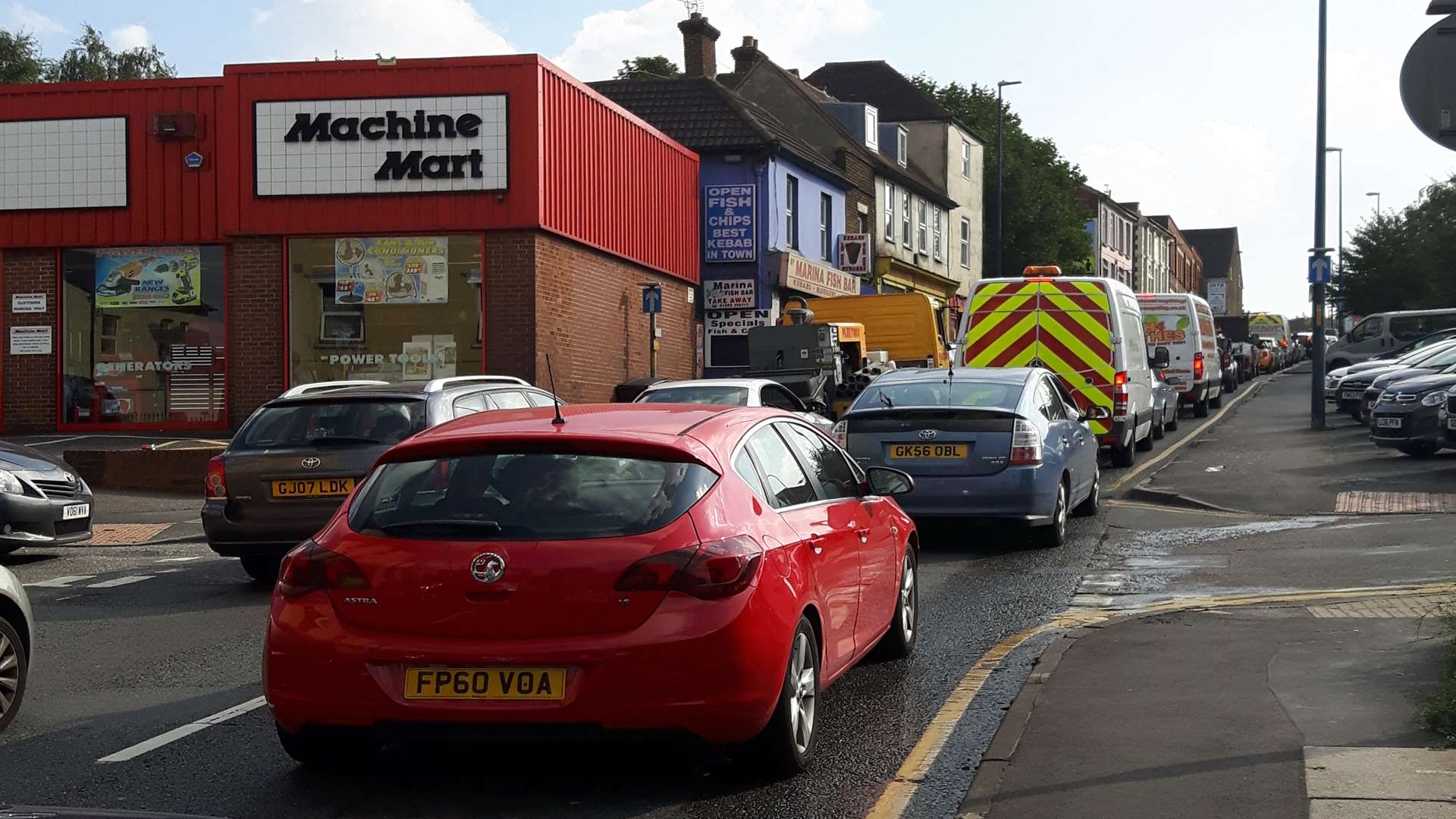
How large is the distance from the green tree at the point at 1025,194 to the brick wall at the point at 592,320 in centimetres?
3660

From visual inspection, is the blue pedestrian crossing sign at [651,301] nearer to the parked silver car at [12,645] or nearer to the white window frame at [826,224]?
the white window frame at [826,224]

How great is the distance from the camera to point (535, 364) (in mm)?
25312

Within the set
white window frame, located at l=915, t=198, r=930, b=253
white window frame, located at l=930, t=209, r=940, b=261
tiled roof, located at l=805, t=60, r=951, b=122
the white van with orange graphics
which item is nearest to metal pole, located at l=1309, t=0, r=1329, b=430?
the white van with orange graphics

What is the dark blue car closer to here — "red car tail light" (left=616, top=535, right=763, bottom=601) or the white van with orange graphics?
"red car tail light" (left=616, top=535, right=763, bottom=601)

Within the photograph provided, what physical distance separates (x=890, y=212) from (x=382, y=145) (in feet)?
87.8

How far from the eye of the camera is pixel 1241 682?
717 cm

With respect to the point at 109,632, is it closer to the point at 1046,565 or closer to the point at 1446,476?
the point at 1046,565

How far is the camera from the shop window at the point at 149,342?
26.0 metres

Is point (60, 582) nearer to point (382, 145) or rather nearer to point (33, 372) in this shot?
point (382, 145)

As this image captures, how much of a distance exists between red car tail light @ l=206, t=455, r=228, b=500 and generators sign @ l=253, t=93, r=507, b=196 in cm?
1396

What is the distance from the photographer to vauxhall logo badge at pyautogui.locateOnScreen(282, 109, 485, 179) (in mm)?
25062

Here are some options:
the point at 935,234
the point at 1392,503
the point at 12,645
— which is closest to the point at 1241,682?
the point at 12,645

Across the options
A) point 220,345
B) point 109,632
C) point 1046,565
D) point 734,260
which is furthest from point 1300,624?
point 734,260

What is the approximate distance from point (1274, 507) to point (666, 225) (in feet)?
63.5
